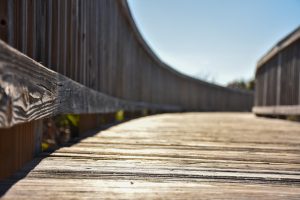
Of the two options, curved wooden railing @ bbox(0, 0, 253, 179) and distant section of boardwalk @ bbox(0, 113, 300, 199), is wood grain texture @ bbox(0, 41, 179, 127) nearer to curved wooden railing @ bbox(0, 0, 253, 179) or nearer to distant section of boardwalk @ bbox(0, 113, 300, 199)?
curved wooden railing @ bbox(0, 0, 253, 179)

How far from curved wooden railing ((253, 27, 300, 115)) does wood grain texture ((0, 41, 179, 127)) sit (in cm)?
354

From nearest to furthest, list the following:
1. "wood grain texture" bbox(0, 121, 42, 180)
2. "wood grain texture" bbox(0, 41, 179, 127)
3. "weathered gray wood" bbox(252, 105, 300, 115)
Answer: "wood grain texture" bbox(0, 41, 179, 127) → "wood grain texture" bbox(0, 121, 42, 180) → "weathered gray wood" bbox(252, 105, 300, 115)

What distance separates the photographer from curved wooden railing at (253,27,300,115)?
4539 millimetres

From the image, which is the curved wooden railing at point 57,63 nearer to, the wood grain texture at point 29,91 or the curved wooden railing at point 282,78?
the wood grain texture at point 29,91

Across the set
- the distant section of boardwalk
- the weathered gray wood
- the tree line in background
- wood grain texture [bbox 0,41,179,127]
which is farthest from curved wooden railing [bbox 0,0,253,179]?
the tree line in background

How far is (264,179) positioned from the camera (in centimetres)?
127

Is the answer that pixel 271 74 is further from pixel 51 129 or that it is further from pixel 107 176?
pixel 107 176

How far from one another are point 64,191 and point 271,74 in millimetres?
5708

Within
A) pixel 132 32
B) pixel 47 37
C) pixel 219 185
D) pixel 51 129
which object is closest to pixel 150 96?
pixel 132 32

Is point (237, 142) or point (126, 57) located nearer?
point (237, 142)

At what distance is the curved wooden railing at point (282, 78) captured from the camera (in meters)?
4.54

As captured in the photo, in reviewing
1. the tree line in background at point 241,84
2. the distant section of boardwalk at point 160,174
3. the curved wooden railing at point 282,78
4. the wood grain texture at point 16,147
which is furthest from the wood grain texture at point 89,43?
the tree line in background at point 241,84

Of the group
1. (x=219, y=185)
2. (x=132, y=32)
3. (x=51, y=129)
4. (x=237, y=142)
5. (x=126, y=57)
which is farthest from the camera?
(x=132, y=32)

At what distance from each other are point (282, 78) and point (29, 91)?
4844 mm
